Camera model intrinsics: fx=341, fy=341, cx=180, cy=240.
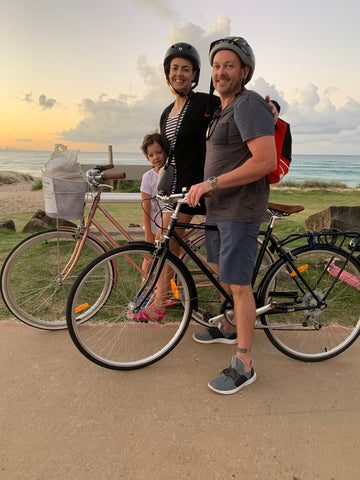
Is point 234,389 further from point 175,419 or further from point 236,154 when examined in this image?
point 236,154

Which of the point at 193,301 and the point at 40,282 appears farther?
the point at 40,282

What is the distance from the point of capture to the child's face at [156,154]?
2.85m

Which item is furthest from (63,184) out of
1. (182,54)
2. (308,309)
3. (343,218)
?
(343,218)

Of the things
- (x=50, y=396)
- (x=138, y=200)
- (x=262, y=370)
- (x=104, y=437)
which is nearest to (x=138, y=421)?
(x=104, y=437)

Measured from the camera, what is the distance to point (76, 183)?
99.4 inches

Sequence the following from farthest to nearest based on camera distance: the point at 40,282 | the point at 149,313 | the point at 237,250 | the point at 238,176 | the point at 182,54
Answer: the point at 40,282
the point at 149,313
the point at 182,54
the point at 237,250
the point at 238,176

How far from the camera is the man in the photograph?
72.4 inches

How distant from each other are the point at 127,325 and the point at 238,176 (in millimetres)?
1761

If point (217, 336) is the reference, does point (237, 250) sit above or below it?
above

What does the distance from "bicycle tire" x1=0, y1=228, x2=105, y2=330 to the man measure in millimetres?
1256

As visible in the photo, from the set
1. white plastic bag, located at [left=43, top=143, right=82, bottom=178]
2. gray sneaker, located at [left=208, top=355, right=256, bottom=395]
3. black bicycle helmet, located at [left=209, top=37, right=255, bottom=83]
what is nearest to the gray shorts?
gray sneaker, located at [left=208, top=355, right=256, bottom=395]

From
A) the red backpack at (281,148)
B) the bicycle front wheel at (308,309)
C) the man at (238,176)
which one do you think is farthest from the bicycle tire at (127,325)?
the red backpack at (281,148)

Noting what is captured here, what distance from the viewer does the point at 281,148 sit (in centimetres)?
220

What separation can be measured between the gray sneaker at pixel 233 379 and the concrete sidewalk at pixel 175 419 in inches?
1.8
